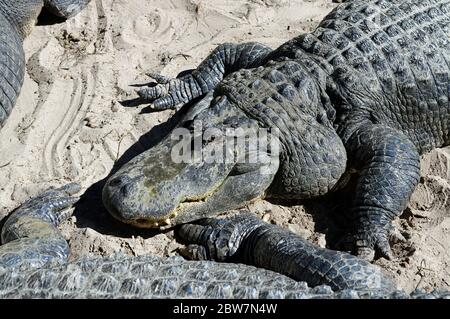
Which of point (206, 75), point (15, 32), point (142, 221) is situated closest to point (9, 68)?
point (15, 32)

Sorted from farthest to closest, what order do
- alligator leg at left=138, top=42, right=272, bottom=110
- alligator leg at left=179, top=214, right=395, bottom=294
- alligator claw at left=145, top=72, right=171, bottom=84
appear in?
alligator claw at left=145, top=72, right=171, bottom=84 < alligator leg at left=138, top=42, right=272, bottom=110 < alligator leg at left=179, top=214, right=395, bottom=294

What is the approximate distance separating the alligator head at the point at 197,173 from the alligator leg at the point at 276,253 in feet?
0.47

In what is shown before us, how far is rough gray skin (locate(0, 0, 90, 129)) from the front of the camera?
5.18 m

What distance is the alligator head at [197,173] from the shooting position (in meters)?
4.15

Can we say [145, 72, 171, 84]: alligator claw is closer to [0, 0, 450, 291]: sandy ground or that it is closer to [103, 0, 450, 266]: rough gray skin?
[0, 0, 450, 291]: sandy ground

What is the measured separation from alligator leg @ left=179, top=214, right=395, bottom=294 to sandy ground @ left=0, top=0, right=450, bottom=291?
23 centimetres

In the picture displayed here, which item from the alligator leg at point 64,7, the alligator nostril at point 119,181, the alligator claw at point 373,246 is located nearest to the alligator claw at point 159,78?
the alligator leg at point 64,7

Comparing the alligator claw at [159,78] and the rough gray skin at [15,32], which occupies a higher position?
the rough gray skin at [15,32]

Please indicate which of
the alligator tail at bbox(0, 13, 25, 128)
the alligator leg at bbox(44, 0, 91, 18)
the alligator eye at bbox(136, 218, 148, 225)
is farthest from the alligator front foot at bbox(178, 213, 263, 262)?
the alligator leg at bbox(44, 0, 91, 18)

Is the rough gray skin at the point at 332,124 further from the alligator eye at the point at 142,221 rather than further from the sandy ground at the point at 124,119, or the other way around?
the sandy ground at the point at 124,119

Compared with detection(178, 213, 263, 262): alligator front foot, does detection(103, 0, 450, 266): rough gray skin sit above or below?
above

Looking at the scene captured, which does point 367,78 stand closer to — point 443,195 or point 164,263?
point 443,195

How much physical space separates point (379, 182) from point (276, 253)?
884mm
